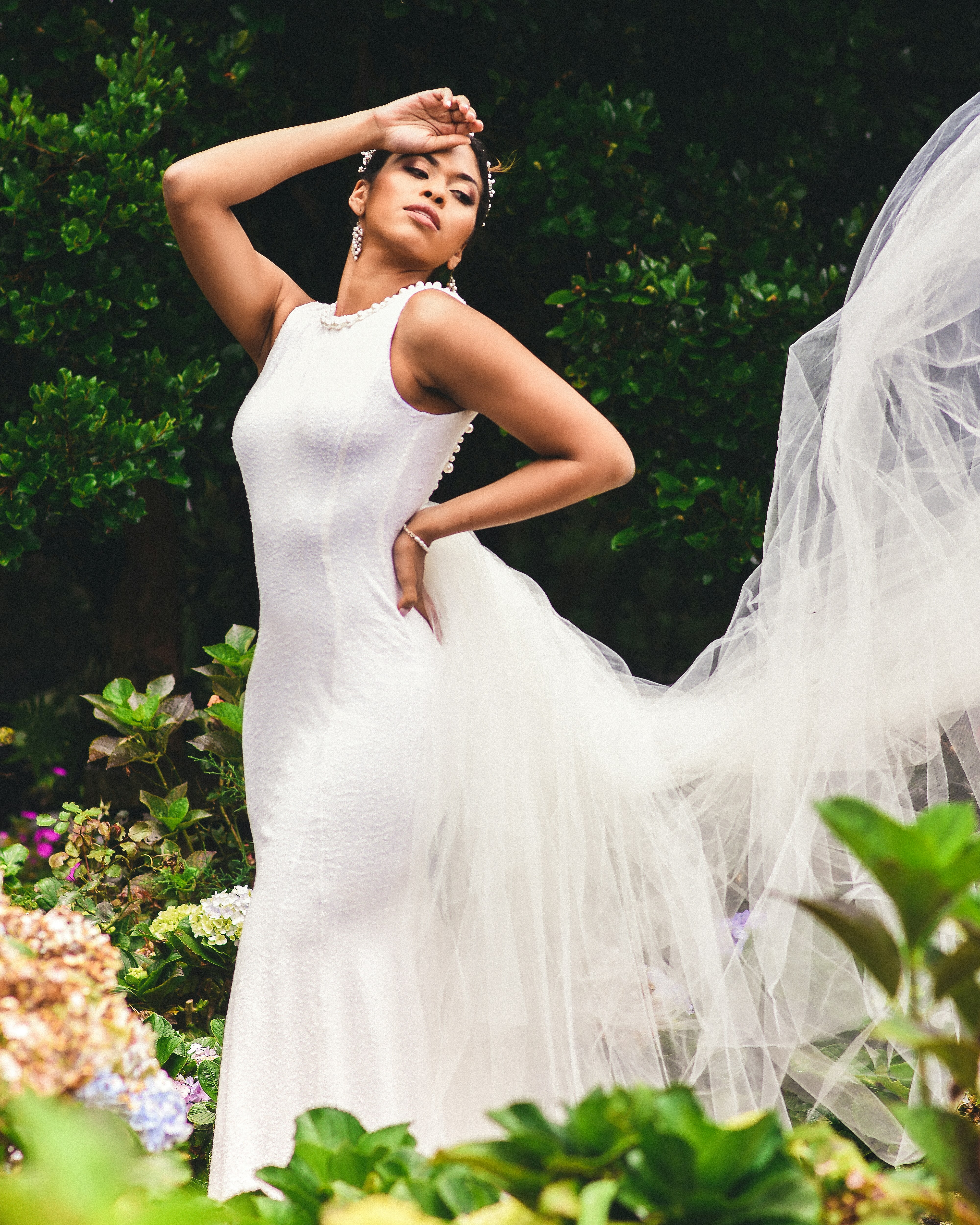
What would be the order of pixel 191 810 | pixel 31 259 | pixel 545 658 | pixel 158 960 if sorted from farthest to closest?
pixel 191 810 < pixel 31 259 < pixel 158 960 < pixel 545 658

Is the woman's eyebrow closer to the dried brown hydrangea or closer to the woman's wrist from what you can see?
the woman's wrist

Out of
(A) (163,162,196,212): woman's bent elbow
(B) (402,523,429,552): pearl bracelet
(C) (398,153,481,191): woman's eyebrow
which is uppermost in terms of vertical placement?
(A) (163,162,196,212): woman's bent elbow

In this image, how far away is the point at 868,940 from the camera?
0.72 meters

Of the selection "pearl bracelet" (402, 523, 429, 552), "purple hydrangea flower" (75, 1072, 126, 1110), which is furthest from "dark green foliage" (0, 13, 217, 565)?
"purple hydrangea flower" (75, 1072, 126, 1110)

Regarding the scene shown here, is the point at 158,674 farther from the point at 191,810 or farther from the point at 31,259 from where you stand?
the point at 31,259

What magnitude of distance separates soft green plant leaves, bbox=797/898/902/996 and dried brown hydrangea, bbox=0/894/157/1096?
464 mm

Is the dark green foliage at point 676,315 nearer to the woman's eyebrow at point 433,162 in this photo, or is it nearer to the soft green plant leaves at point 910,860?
the woman's eyebrow at point 433,162

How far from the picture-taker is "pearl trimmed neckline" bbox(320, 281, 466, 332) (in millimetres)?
1895

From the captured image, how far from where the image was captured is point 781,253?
339 cm

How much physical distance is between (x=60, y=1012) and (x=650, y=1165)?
1.32ft

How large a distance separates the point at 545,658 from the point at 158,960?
1.33m

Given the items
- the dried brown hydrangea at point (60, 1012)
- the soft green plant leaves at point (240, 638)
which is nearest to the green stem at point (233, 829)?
the soft green plant leaves at point (240, 638)

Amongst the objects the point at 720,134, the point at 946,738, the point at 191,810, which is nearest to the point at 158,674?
the point at 191,810

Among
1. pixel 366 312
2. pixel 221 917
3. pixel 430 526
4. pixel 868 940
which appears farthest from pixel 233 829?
pixel 868 940
